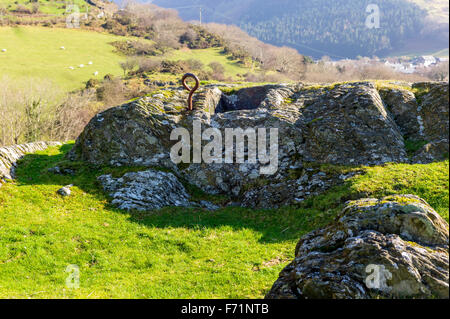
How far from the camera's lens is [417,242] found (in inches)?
253

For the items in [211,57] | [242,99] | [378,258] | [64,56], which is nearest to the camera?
[378,258]

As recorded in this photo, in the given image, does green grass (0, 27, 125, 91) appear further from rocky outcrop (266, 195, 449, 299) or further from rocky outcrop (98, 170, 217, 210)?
rocky outcrop (266, 195, 449, 299)

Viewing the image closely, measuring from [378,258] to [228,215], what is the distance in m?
10.5

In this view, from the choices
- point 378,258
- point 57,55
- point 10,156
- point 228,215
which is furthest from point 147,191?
point 57,55

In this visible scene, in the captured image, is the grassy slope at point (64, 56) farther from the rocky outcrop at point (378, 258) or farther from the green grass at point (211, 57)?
the rocky outcrop at point (378, 258)

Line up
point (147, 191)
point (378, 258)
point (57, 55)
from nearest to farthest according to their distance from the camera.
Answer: point (378, 258) → point (147, 191) → point (57, 55)

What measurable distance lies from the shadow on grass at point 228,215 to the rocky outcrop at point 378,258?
6.05 metres

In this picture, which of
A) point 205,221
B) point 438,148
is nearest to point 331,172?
point 438,148

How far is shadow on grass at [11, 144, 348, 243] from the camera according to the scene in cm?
1404

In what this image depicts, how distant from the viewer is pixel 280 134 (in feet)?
63.1

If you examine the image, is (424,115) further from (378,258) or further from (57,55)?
(57,55)

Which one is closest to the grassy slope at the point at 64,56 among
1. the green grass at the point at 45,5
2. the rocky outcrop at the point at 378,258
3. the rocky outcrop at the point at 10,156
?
the green grass at the point at 45,5

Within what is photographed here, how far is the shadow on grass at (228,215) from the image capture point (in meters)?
14.0

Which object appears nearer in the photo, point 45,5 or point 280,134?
point 280,134
